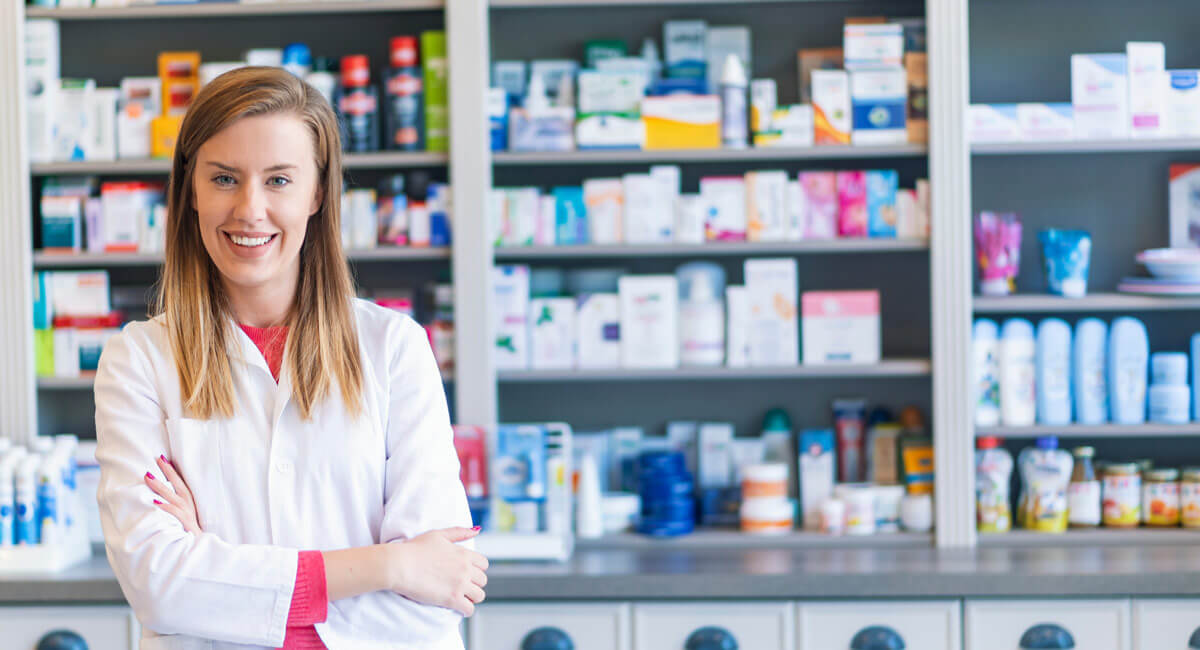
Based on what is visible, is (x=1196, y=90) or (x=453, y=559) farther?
(x=1196, y=90)

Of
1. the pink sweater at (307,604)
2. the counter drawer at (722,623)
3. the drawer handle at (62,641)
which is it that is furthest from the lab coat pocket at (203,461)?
the drawer handle at (62,641)

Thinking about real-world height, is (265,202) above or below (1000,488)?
above

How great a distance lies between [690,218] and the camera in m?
3.18

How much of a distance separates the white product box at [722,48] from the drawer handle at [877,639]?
152 cm

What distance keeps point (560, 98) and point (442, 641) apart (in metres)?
2.04

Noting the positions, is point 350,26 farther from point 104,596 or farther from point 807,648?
point 807,648

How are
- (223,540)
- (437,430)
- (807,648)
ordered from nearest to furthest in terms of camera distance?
(223,540) < (437,430) < (807,648)

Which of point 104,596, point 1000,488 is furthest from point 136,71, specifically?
point 1000,488

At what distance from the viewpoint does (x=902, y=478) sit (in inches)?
128

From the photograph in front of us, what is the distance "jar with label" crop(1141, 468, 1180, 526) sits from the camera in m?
3.18

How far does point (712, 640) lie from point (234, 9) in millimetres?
2049

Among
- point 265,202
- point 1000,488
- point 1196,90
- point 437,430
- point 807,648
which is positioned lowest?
point 807,648

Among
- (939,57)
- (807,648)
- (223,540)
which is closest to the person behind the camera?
(223,540)

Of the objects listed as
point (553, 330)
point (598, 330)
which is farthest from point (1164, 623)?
point (553, 330)
